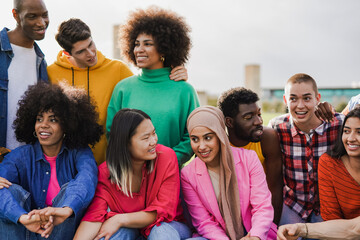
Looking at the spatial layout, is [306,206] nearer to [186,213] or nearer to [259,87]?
[186,213]

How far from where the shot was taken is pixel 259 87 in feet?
79.8

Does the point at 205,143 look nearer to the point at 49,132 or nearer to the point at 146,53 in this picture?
the point at 146,53

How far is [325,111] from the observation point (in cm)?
356

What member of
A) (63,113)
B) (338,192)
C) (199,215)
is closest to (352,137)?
(338,192)

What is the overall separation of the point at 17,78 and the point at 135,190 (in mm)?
2039

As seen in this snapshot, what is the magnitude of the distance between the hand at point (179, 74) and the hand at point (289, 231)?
1871 mm

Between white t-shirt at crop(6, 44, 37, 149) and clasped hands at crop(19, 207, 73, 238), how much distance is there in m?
1.50

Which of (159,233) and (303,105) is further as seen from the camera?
(303,105)

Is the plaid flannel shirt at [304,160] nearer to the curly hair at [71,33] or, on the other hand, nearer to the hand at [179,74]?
the hand at [179,74]

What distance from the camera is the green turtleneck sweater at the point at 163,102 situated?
3768mm

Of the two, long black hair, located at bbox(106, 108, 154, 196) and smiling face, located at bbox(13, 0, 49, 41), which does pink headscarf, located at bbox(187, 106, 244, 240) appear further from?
smiling face, located at bbox(13, 0, 49, 41)

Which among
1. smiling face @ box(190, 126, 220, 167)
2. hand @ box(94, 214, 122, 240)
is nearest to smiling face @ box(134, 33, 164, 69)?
smiling face @ box(190, 126, 220, 167)

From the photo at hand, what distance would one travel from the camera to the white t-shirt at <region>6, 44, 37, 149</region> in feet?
13.3

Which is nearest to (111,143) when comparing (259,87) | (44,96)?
(44,96)
